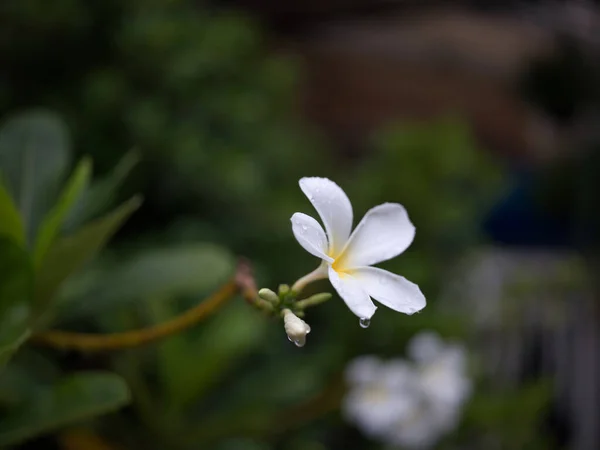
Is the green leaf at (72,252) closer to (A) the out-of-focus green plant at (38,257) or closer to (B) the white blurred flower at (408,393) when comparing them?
(A) the out-of-focus green plant at (38,257)

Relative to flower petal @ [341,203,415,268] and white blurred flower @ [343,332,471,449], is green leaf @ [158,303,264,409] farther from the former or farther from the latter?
flower petal @ [341,203,415,268]

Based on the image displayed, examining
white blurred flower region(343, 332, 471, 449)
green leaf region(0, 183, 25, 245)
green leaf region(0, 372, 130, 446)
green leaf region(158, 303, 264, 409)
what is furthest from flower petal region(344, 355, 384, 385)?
green leaf region(0, 183, 25, 245)

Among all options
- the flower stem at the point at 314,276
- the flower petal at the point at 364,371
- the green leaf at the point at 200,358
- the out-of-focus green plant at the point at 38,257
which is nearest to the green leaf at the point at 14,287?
the out-of-focus green plant at the point at 38,257

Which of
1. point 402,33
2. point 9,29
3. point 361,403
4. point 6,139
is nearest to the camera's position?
point 6,139

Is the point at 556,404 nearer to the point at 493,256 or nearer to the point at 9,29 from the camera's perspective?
the point at 493,256

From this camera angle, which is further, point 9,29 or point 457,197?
point 457,197

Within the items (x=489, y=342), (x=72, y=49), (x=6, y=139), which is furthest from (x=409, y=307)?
(x=489, y=342)

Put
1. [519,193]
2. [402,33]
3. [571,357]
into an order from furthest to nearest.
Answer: [402,33] → [519,193] → [571,357]
